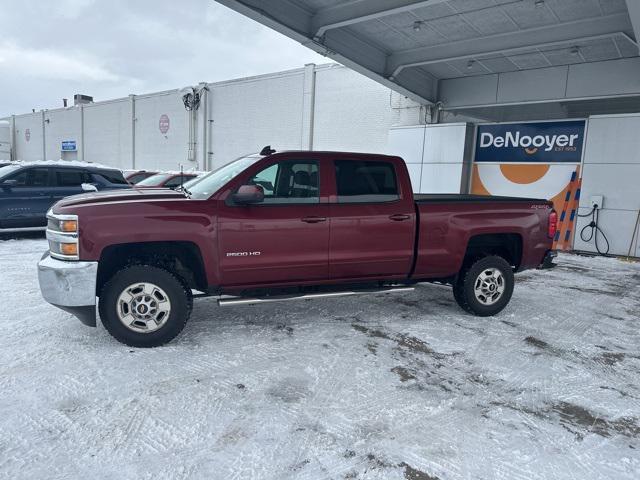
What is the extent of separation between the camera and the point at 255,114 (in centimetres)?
2153

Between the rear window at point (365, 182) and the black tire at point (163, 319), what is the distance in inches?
75.5

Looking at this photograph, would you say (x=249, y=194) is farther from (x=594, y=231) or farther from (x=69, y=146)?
(x=69, y=146)

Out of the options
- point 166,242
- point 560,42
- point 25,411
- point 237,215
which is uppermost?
point 560,42

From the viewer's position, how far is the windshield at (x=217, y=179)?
4.72 meters

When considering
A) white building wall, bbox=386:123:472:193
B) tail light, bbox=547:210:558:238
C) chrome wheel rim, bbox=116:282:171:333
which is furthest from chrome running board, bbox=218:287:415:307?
white building wall, bbox=386:123:472:193

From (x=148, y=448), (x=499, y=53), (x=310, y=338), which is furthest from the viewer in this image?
(x=499, y=53)

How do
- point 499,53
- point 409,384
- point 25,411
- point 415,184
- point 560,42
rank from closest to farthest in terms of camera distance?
point 25,411 → point 409,384 → point 560,42 → point 499,53 → point 415,184

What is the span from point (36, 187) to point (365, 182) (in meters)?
8.29

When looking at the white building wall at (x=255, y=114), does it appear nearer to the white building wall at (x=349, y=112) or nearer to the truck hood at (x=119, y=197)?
the white building wall at (x=349, y=112)

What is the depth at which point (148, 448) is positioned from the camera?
2873 millimetres

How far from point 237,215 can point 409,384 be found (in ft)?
7.22

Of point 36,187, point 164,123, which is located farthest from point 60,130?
point 36,187

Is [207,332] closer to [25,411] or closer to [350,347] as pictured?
[350,347]

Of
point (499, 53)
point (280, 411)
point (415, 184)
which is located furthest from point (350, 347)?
point (415, 184)
